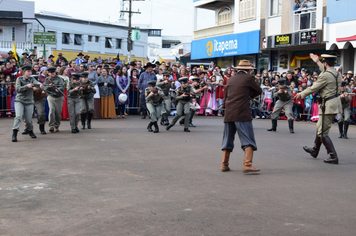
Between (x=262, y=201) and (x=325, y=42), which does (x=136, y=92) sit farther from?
(x=262, y=201)

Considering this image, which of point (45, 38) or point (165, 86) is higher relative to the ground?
point (45, 38)

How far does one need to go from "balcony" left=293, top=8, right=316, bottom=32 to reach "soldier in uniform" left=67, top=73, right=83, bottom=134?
16.4 metres

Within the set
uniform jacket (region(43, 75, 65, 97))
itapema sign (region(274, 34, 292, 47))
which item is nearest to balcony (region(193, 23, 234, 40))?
itapema sign (region(274, 34, 292, 47))

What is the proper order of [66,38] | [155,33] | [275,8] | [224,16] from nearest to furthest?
[275,8], [224,16], [66,38], [155,33]

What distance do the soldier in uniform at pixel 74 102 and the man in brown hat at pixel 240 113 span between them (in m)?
6.47

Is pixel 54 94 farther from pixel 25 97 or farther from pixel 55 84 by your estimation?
pixel 25 97

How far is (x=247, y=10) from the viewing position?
3259 centimetres

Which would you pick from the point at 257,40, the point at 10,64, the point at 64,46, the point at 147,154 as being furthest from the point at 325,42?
the point at 64,46

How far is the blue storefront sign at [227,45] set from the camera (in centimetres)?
3131

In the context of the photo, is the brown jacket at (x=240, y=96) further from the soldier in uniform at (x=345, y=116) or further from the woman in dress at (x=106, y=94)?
the woman in dress at (x=106, y=94)

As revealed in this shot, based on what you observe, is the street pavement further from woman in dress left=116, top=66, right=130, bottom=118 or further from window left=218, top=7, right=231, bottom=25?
window left=218, top=7, right=231, bottom=25

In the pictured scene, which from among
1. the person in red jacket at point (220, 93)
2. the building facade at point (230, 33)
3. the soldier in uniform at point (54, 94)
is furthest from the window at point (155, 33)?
the soldier in uniform at point (54, 94)

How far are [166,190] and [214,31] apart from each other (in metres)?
30.5

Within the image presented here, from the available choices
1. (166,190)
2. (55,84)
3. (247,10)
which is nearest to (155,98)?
(55,84)
